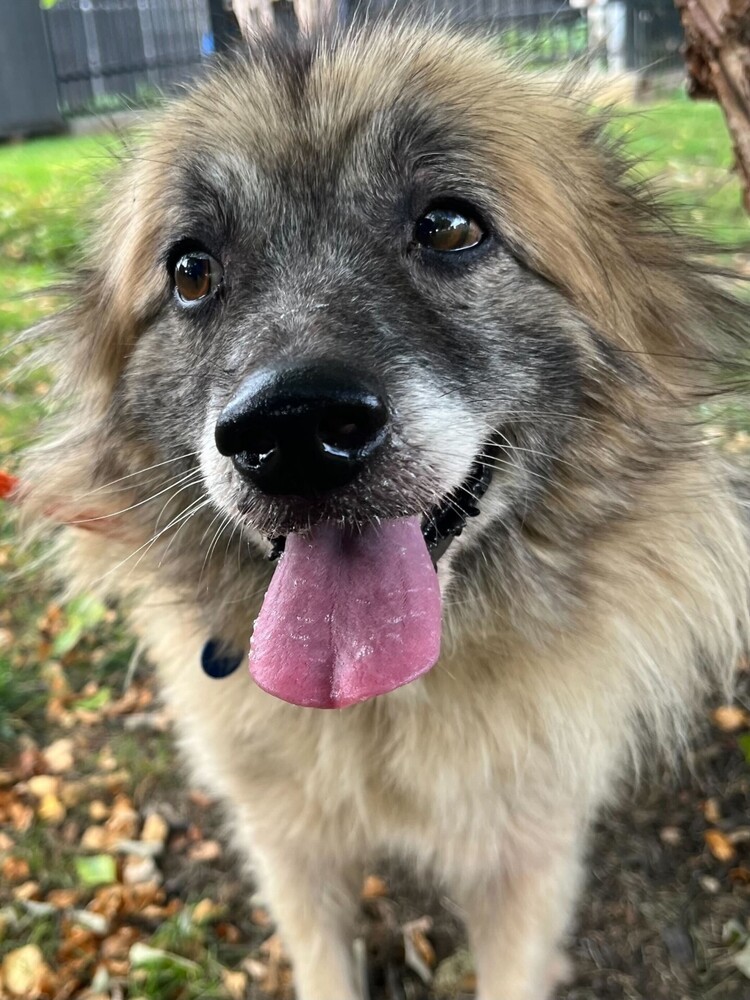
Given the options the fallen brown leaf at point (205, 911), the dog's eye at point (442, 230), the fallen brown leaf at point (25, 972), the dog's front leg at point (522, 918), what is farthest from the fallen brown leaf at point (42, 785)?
the dog's eye at point (442, 230)

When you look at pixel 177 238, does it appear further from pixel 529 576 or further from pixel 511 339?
pixel 529 576

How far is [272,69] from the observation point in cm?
178

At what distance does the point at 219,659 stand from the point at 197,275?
2.66 feet

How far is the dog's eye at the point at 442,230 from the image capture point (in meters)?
1.61

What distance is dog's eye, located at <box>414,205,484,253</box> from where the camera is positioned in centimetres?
161

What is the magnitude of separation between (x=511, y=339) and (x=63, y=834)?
2003 millimetres

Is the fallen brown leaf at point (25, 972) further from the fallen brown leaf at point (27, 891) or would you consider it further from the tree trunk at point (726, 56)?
the tree trunk at point (726, 56)

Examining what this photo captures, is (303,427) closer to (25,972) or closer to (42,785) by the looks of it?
(25,972)

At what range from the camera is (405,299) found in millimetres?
1554

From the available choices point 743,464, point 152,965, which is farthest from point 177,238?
point 152,965

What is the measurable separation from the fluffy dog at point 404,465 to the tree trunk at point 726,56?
296 millimetres

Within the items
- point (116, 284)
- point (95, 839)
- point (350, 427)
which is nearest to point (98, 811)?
point (95, 839)

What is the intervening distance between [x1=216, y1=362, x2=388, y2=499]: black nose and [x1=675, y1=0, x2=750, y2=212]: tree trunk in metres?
1.18

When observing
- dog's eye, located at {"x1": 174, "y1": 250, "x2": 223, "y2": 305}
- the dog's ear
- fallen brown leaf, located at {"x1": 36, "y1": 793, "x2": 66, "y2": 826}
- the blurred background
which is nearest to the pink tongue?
dog's eye, located at {"x1": 174, "y1": 250, "x2": 223, "y2": 305}
